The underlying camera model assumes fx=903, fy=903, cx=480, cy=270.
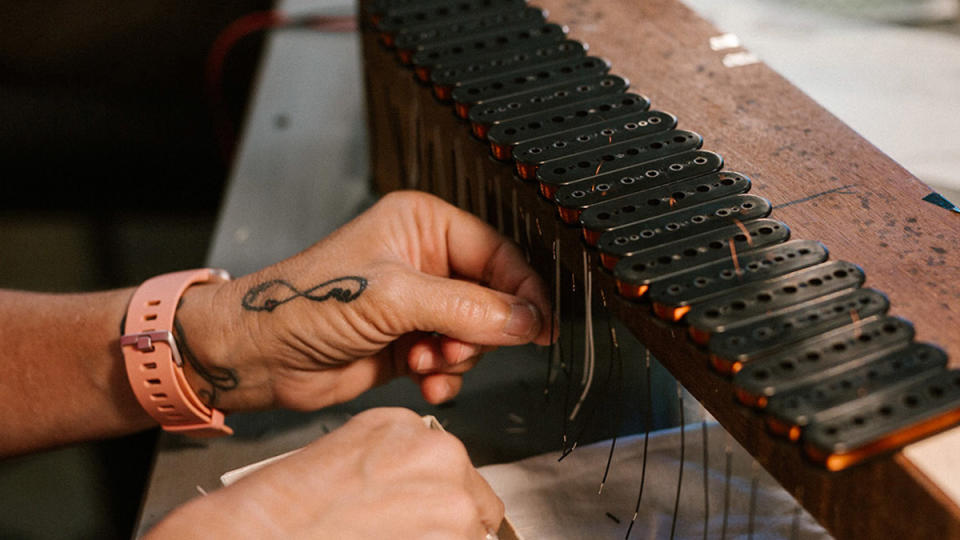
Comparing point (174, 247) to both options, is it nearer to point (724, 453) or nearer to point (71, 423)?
point (71, 423)

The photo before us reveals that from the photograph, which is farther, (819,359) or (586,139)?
(586,139)

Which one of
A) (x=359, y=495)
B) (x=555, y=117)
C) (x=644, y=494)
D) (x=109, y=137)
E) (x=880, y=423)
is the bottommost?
(x=109, y=137)

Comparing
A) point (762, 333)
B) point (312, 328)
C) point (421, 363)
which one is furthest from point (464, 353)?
point (762, 333)

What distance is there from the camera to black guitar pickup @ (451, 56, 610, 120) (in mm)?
905

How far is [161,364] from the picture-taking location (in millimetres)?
883

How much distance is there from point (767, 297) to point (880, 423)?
129 mm

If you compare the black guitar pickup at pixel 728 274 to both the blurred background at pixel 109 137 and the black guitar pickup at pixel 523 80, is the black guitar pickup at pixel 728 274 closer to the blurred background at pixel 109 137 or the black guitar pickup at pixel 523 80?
the black guitar pickup at pixel 523 80

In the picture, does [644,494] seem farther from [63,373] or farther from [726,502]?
[63,373]

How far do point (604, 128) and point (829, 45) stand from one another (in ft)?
2.92

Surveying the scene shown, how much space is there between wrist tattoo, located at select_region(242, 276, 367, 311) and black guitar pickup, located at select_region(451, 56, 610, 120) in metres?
0.21

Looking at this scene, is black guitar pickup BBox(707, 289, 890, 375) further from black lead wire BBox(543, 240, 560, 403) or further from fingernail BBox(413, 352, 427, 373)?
fingernail BBox(413, 352, 427, 373)

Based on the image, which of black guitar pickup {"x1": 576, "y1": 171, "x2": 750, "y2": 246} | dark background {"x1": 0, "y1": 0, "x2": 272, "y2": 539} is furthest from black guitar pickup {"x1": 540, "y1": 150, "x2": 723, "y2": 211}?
dark background {"x1": 0, "y1": 0, "x2": 272, "y2": 539}

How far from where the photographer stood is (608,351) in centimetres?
100

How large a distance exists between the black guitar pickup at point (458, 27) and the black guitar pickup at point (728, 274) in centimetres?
47
